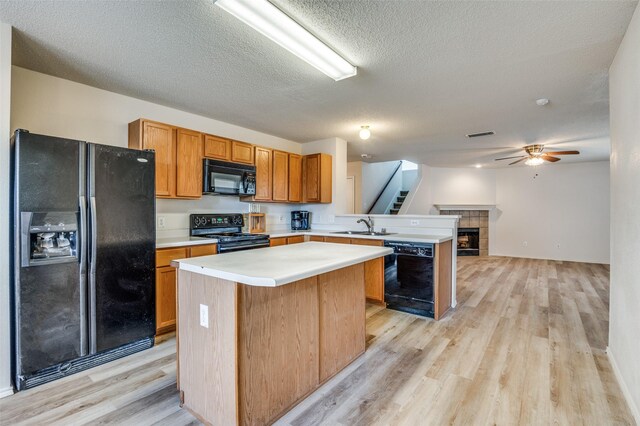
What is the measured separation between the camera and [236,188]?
3.93 metres

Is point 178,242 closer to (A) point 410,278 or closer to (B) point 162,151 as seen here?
(B) point 162,151

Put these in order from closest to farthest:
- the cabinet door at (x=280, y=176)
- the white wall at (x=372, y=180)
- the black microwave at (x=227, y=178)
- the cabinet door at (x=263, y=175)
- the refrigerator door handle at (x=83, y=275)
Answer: the refrigerator door handle at (x=83, y=275), the black microwave at (x=227, y=178), the cabinet door at (x=263, y=175), the cabinet door at (x=280, y=176), the white wall at (x=372, y=180)

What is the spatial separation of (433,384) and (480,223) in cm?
711

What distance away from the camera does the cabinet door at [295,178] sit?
15.8 feet

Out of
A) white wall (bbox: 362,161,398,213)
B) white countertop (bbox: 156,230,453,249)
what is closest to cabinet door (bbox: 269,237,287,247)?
white countertop (bbox: 156,230,453,249)

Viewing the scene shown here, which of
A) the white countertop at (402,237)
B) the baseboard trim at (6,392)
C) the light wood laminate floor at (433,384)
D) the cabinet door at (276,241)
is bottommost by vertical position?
the light wood laminate floor at (433,384)

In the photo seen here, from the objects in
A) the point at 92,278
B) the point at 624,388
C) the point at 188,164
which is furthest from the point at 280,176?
the point at 624,388

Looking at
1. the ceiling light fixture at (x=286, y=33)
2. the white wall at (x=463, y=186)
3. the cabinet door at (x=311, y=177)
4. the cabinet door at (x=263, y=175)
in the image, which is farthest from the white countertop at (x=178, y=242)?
the white wall at (x=463, y=186)

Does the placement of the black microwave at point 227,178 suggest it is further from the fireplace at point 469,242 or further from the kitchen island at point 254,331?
the fireplace at point 469,242

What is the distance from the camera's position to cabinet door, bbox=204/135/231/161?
366 centimetres

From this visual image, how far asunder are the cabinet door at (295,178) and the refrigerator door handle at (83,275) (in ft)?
9.19

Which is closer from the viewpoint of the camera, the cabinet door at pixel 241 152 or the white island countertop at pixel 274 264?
the white island countertop at pixel 274 264

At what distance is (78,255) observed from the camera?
2312 millimetres

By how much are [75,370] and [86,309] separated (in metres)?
0.46
